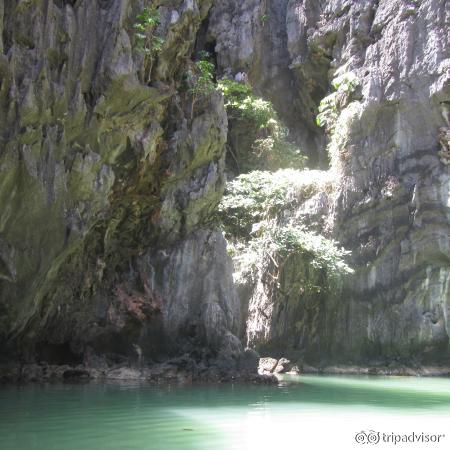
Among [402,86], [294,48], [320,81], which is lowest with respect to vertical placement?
[402,86]

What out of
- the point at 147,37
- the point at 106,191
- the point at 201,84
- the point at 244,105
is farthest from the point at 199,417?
the point at 244,105

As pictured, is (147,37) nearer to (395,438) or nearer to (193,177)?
(193,177)

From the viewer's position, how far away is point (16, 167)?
8.45 metres

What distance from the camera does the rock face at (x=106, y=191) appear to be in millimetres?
8758

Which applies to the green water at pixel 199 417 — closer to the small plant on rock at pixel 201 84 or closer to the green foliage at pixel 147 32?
the green foliage at pixel 147 32

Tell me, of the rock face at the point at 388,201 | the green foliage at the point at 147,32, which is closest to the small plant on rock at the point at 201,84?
the green foliage at the point at 147,32

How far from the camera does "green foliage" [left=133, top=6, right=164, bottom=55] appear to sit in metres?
10.7

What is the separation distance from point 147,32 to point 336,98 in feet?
37.7

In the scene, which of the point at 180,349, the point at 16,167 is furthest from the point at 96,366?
the point at 16,167

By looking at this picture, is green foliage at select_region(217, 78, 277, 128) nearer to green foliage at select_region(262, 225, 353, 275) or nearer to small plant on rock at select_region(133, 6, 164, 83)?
green foliage at select_region(262, 225, 353, 275)

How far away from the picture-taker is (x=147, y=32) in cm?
1116

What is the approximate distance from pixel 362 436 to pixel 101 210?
7.24 meters

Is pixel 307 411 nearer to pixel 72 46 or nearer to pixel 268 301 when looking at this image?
pixel 72 46

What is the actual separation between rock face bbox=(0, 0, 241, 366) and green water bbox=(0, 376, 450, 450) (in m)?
2.61
